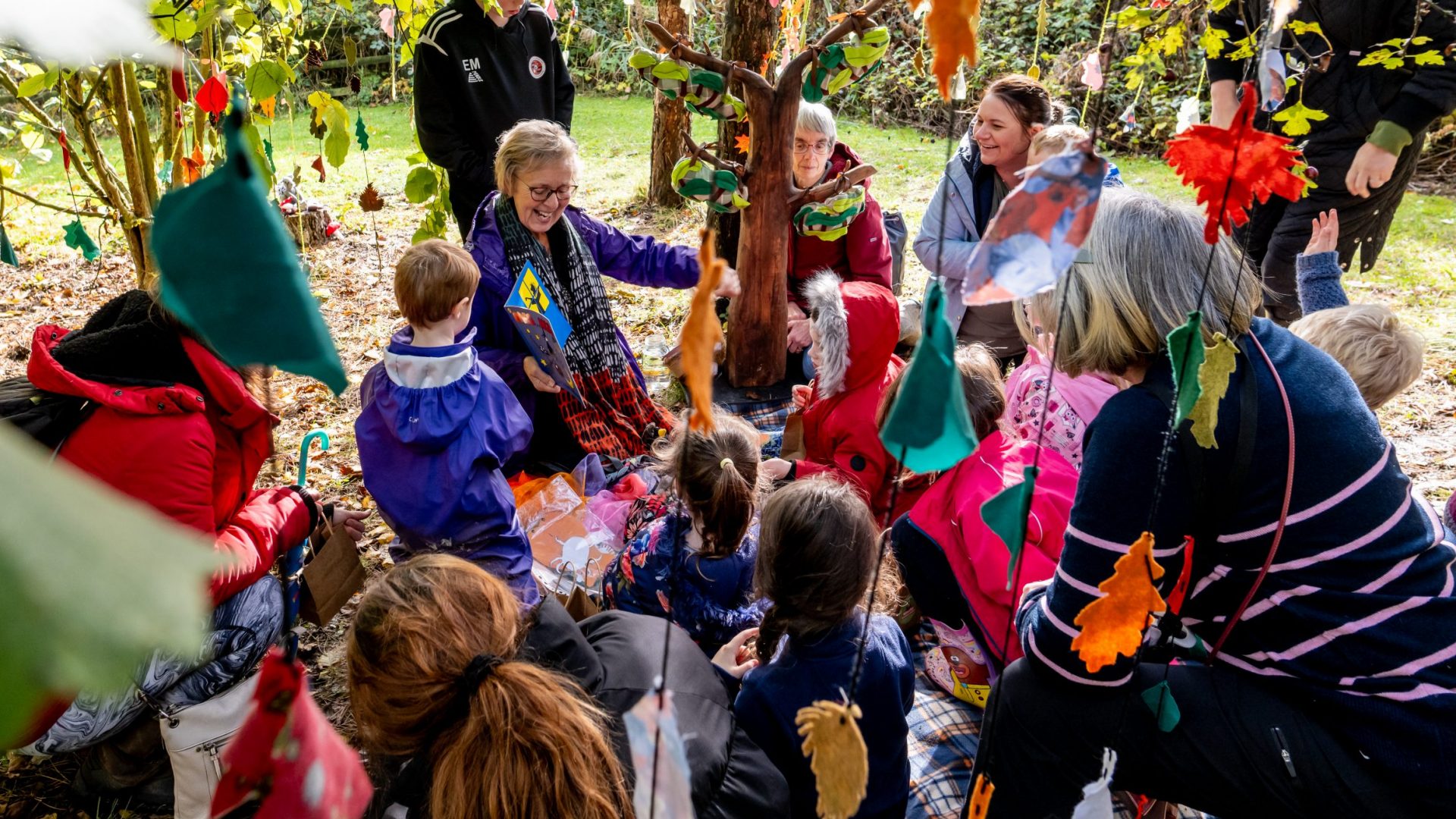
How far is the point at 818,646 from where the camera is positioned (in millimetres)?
1490

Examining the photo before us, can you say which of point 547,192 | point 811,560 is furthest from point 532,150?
point 811,560

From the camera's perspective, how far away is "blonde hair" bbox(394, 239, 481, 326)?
2031 millimetres

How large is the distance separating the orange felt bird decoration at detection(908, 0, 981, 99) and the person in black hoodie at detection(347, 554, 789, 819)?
882mm

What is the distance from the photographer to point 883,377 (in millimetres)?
2553

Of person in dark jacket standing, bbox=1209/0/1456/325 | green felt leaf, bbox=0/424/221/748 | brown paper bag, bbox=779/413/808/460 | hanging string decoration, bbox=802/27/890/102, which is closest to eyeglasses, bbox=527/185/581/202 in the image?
hanging string decoration, bbox=802/27/890/102

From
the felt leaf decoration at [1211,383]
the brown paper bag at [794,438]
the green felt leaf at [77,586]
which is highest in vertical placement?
the green felt leaf at [77,586]

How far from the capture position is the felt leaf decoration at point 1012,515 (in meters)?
0.81

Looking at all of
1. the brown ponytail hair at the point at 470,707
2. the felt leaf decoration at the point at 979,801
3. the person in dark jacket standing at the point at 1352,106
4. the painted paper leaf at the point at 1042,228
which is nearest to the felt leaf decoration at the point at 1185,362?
the painted paper leaf at the point at 1042,228

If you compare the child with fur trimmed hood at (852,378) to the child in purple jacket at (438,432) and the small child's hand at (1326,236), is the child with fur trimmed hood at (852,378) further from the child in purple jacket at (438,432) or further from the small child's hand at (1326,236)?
the small child's hand at (1326,236)

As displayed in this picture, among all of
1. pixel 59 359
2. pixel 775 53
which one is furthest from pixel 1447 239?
pixel 59 359

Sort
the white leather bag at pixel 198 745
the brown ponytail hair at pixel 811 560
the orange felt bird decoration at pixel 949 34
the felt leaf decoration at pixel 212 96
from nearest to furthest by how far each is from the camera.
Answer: the orange felt bird decoration at pixel 949 34, the brown ponytail hair at pixel 811 560, the white leather bag at pixel 198 745, the felt leaf decoration at pixel 212 96

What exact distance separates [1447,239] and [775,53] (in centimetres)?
522

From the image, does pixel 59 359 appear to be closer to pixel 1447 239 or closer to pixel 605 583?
pixel 605 583

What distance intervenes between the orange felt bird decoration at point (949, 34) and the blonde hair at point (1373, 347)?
1.83 metres
